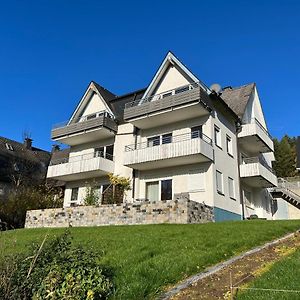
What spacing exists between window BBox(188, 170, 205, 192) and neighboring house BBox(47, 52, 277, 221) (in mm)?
68

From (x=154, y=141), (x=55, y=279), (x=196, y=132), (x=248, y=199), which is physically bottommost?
(x=55, y=279)

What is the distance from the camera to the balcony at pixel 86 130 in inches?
1049

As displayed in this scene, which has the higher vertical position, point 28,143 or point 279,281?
point 28,143

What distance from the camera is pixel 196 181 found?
22.2 meters

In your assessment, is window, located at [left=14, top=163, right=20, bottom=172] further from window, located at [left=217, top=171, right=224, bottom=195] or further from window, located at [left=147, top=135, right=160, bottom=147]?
window, located at [left=217, top=171, right=224, bottom=195]

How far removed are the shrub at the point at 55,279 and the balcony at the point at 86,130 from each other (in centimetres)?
2054

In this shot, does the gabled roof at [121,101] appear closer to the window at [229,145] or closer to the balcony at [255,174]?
the window at [229,145]

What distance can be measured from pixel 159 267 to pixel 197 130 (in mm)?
16587

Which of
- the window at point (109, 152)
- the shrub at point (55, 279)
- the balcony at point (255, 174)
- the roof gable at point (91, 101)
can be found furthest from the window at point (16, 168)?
the shrub at point (55, 279)

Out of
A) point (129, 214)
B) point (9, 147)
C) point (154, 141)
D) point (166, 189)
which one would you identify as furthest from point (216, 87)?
point (9, 147)

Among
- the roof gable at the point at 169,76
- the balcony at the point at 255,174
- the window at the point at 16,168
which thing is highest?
the roof gable at the point at 169,76

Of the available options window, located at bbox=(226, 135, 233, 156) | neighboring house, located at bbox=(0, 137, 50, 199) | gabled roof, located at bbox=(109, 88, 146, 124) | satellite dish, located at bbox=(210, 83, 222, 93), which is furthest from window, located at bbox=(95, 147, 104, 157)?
neighboring house, located at bbox=(0, 137, 50, 199)

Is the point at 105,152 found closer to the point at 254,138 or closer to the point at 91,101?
the point at 91,101

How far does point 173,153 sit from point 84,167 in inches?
322
